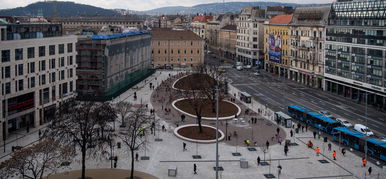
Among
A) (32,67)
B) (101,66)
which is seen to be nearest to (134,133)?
(32,67)

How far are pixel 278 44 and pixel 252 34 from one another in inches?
830

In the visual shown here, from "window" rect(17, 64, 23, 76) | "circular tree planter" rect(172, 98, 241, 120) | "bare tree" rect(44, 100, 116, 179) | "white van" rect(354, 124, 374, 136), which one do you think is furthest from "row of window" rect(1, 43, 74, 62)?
"white van" rect(354, 124, 374, 136)

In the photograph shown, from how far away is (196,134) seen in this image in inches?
2084

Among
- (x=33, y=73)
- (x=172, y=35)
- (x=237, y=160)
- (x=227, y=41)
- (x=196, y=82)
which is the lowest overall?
(x=237, y=160)

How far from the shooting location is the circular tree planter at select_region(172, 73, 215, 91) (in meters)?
74.1

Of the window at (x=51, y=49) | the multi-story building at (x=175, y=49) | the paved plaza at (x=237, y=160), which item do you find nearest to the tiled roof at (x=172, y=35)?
the multi-story building at (x=175, y=49)

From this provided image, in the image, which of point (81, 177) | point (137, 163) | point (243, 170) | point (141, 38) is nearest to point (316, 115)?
point (243, 170)

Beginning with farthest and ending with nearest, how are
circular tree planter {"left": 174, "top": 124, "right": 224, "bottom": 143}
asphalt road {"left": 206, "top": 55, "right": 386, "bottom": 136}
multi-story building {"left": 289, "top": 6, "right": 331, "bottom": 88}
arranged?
multi-story building {"left": 289, "top": 6, "right": 331, "bottom": 88} → asphalt road {"left": 206, "top": 55, "right": 386, "bottom": 136} → circular tree planter {"left": 174, "top": 124, "right": 224, "bottom": 143}

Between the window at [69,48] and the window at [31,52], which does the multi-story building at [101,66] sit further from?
the window at [31,52]

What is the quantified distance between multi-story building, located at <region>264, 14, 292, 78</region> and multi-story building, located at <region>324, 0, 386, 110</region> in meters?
21.9

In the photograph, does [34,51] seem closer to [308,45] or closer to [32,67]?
[32,67]

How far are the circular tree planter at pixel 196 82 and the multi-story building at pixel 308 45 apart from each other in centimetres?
2712

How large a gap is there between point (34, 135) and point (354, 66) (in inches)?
2291

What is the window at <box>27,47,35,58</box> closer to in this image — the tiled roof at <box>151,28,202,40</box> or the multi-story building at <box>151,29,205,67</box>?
the multi-story building at <box>151,29,205,67</box>
